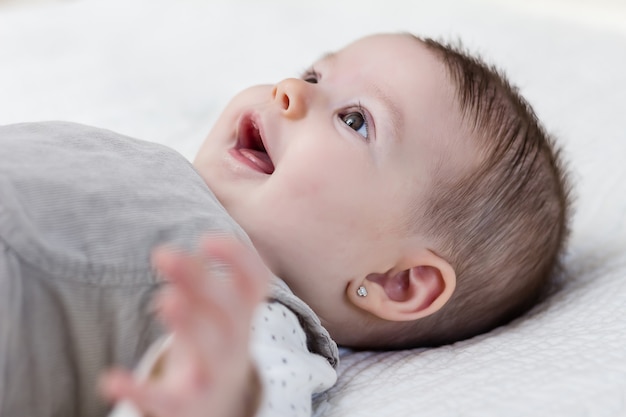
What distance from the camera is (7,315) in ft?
2.19

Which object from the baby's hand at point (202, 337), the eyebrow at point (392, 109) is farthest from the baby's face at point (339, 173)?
the baby's hand at point (202, 337)

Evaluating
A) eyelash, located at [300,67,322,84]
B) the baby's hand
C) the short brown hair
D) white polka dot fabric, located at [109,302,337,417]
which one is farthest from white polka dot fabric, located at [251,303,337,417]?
eyelash, located at [300,67,322,84]

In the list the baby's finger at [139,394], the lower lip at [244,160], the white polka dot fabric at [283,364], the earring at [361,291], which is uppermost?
the lower lip at [244,160]

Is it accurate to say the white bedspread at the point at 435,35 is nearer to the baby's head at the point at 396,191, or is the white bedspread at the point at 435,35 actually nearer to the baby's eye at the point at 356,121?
the baby's head at the point at 396,191

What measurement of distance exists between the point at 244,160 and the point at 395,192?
0.19 metres

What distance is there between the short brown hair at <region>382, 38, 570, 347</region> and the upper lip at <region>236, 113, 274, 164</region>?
240 mm

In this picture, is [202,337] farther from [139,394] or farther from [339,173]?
[339,173]

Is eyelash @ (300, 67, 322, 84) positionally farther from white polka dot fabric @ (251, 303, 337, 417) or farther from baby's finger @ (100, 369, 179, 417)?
baby's finger @ (100, 369, 179, 417)

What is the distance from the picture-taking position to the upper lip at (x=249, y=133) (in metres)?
1.04

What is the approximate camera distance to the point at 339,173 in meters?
0.94

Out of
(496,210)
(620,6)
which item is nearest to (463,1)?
(620,6)

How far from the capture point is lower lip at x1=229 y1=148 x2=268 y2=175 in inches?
38.7

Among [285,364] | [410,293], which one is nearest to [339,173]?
[410,293]

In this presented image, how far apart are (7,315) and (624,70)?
1.34 meters
